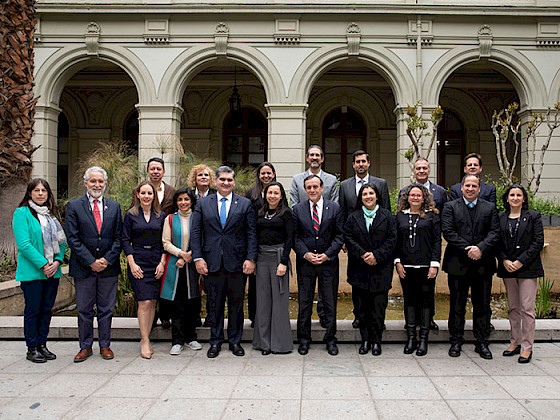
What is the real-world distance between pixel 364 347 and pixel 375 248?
1.15 meters

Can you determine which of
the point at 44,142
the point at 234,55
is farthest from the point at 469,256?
the point at 44,142

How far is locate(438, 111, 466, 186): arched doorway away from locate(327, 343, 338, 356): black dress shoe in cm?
1439

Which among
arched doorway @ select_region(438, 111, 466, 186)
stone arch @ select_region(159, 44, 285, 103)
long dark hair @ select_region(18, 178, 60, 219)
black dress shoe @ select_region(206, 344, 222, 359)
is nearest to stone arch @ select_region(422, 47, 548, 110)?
stone arch @ select_region(159, 44, 285, 103)

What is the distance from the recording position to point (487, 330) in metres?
5.55

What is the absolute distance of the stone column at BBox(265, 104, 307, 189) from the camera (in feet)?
45.9

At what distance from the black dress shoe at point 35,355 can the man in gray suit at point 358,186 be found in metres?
3.61

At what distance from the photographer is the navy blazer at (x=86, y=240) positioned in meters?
5.25

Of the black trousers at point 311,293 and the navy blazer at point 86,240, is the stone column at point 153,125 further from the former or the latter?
the black trousers at point 311,293

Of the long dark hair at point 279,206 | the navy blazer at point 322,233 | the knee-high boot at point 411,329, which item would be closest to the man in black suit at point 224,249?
the long dark hair at point 279,206

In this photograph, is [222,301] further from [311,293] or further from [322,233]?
[322,233]

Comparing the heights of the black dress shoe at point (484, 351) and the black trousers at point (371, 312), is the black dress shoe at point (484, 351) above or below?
below

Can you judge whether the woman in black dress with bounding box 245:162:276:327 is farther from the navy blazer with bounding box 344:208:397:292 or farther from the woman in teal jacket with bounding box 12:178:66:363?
the woman in teal jacket with bounding box 12:178:66:363

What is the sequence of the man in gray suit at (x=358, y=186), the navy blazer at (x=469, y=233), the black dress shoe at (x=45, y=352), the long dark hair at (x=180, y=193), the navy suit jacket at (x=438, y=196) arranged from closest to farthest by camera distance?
the black dress shoe at (x=45, y=352)
the navy blazer at (x=469, y=233)
the long dark hair at (x=180, y=193)
the man in gray suit at (x=358, y=186)
the navy suit jacket at (x=438, y=196)

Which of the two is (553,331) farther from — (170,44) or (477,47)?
(170,44)
